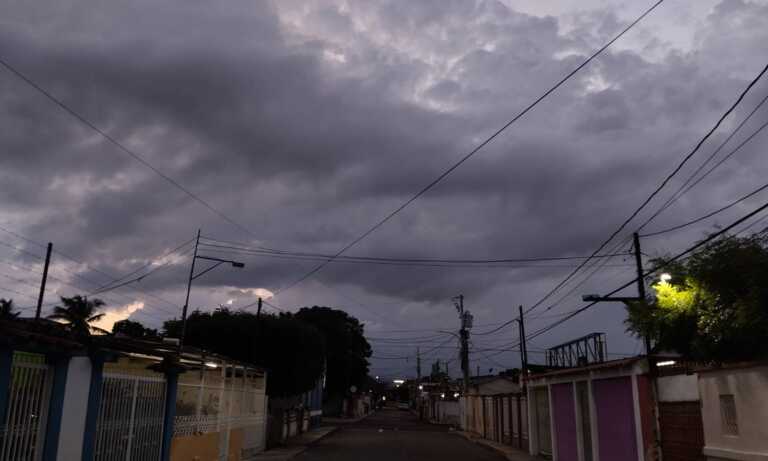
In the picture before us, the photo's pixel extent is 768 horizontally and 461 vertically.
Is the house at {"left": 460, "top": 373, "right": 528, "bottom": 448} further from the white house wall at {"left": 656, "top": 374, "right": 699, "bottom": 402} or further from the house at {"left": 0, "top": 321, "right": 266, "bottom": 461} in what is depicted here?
the house at {"left": 0, "top": 321, "right": 266, "bottom": 461}

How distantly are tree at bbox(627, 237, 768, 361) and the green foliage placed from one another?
2054cm

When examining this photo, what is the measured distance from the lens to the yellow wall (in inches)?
596

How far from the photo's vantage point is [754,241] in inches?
375

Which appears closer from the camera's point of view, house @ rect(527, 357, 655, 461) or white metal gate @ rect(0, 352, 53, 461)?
white metal gate @ rect(0, 352, 53, 461)

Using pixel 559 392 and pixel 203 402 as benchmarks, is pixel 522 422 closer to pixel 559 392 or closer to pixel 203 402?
pixel 559 392

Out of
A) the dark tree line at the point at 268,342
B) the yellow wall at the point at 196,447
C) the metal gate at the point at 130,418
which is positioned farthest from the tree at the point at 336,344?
the metal gate at the point at 130,418

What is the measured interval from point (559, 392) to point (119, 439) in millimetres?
16271

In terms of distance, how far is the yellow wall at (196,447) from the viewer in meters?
15.1

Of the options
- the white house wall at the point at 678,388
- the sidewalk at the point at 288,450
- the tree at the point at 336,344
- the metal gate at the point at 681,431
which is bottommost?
the sidewalk at the point at 288,450

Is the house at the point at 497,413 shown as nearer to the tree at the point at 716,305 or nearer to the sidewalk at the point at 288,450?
the sidewalk at the point at 288,450

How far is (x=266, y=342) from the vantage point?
99.9 feet

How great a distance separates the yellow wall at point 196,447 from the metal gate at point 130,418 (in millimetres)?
1217

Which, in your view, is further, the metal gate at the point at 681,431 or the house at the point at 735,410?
the metal gate at the point at 681,431

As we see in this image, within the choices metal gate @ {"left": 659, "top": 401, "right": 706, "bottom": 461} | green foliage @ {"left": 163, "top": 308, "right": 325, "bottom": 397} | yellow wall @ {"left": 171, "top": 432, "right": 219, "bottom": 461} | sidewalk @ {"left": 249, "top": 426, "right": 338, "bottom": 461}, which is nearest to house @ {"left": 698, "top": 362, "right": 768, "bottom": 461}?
metal gate @ {"left": 659, "top": 401, "right": 706, "bottom": 461}
